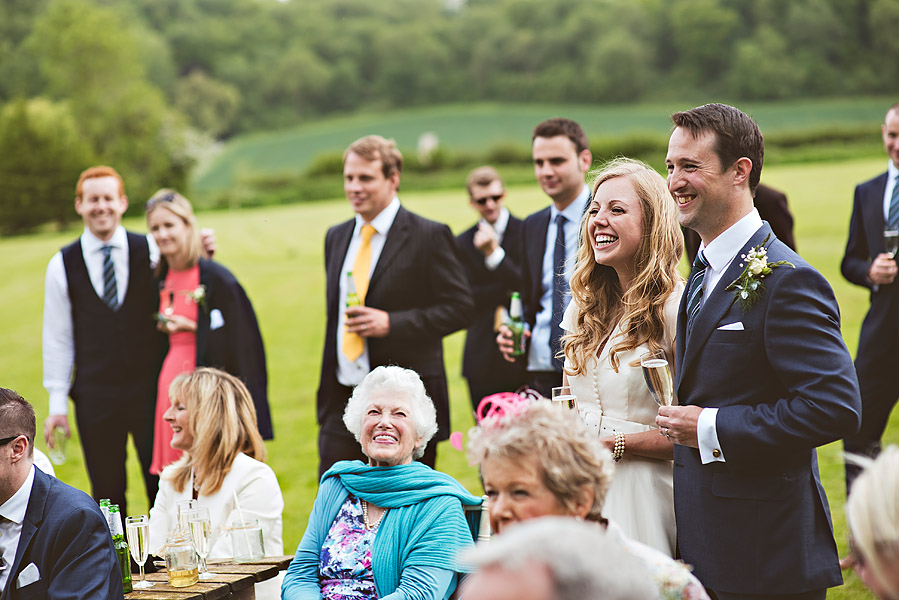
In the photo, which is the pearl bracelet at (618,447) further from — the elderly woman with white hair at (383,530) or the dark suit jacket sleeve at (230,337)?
the dark suit jacket sleeve at (230,337)

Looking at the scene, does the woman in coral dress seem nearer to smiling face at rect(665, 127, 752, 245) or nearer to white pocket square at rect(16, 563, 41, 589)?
white pocket square at rect(16, 563, 41, 589)

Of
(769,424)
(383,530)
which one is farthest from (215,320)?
(769,424)

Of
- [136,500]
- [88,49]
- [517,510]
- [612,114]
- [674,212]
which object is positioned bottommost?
[136,500]

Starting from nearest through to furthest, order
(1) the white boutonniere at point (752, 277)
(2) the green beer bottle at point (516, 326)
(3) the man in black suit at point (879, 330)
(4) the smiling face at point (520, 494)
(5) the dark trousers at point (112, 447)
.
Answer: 1. (4) the smiling face at point (520, 494)
2. (1) the white boutonniere at point (752, 277)
3. (2) the green beer bottle at point (516, 326)
4. (3) the man in black suit at point (879, 330)
5. (5) the dark trousers at point (112, 447)

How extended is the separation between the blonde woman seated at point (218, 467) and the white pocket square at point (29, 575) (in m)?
1.29

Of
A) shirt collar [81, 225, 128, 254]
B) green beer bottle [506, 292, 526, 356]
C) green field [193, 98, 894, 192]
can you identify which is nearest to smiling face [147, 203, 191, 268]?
shirt collar [81, 225, 128, 254]

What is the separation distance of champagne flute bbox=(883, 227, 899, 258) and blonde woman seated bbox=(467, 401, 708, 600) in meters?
4.08

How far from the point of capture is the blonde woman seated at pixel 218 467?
15.3ft

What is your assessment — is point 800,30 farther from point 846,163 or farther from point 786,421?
point 786,421

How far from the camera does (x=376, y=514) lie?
385 cm

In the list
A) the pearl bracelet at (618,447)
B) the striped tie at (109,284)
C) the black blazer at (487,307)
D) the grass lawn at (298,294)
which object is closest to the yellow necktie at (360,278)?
the black blazer at (487,307)

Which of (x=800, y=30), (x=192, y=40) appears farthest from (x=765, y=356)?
(x=192, y=40)

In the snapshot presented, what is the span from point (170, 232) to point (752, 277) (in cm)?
429

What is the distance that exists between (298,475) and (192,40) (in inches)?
1592
